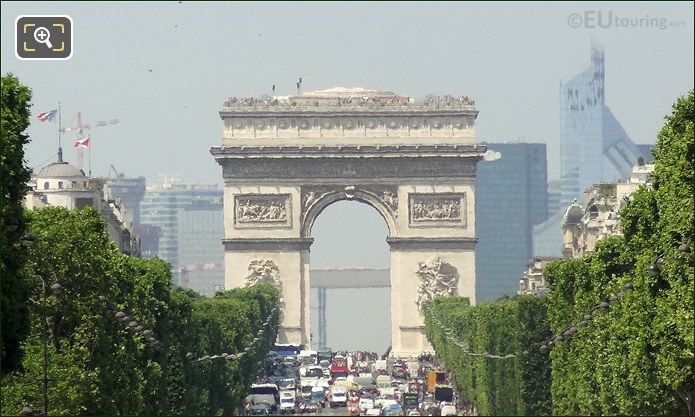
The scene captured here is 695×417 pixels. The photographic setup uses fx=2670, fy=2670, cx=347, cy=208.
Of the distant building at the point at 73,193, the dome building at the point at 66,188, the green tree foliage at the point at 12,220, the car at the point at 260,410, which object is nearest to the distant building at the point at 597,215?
the car at the point at 260,410

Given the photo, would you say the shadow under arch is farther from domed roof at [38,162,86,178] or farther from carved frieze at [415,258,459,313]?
domed roof at [38,162,86,178]

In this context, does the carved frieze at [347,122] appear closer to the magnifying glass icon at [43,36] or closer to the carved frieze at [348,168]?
the carved frieze at [348,168]

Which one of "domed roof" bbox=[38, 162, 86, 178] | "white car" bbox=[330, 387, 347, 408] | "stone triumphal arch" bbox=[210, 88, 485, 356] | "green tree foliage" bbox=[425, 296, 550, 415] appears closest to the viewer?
"green tree foliage" bbox=[425, 296, 550, 415]

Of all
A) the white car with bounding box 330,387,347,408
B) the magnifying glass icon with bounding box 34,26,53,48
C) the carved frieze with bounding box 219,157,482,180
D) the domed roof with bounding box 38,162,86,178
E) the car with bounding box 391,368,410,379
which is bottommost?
the white car with bounding box 330,387,347,408

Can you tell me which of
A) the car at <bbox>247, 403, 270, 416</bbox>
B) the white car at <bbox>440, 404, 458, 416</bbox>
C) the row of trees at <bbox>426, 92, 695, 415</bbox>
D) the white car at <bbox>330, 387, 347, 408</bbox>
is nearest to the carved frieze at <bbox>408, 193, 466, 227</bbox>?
the white car at <bbox>330, 387, 347, 408</bbox>

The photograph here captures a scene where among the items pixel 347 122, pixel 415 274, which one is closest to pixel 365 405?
pixel 415 274

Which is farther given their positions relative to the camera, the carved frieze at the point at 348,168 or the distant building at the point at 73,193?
the carved frieze at the point at 348,168
